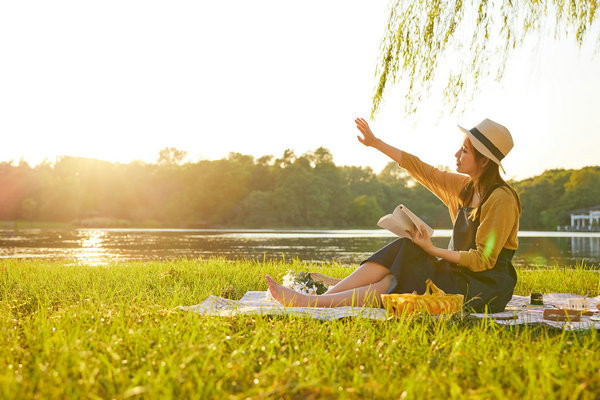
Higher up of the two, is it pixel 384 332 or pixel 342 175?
pixel 342 175

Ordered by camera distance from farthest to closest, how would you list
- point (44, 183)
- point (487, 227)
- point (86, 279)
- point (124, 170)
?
1. point (124, 170)
2. point (44, 183)
3. point (86, 279)
4. point (487, 227)

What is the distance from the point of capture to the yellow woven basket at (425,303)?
3023 millimetres

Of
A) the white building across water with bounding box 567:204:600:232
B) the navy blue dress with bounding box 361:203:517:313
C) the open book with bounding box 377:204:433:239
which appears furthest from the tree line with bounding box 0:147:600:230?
the open book with bounding box 377:204:433:239

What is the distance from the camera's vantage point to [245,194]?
185 feet

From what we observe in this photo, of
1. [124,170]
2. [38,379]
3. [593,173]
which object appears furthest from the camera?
[124,170]

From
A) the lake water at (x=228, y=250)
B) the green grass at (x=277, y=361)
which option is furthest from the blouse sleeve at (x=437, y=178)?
the lake water at (x=228, y=250)

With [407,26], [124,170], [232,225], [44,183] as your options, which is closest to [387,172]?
[232,225]

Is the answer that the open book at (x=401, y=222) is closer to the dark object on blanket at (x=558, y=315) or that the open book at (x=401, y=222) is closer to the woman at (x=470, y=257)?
the woman at (x=470, y=257)

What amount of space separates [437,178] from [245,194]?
52996 mm

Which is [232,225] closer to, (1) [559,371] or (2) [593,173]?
(2) [593,173]

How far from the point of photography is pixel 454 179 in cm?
375

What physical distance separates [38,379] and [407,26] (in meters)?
4.77

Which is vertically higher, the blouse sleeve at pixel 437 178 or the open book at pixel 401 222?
the blouse sleeve at pixel 437 178

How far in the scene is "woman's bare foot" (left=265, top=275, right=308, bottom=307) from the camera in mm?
3350
